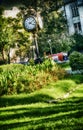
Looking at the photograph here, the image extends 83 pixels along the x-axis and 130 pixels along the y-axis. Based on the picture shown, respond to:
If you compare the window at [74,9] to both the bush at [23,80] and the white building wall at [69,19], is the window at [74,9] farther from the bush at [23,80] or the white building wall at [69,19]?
the bush at [23,80]

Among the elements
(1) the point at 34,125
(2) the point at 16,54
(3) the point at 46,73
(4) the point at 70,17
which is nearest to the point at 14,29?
(2) the point at 16,54

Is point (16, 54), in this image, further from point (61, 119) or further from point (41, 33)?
point (61, 119)

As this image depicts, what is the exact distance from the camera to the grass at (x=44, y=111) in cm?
982

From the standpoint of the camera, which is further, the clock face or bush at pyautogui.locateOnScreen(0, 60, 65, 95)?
the clock face

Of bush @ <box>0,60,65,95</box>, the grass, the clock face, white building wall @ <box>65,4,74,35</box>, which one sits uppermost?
white building wall @ <box>65,4,74,35</box>

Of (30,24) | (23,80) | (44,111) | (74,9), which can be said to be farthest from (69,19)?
(44,111)

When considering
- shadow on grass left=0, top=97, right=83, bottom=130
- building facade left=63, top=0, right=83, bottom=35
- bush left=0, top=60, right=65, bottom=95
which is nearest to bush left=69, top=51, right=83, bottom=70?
bush left=0, top=60, right=65, bottom=95

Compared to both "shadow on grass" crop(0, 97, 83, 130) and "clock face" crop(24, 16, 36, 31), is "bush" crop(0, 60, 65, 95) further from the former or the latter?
"clock face" crop(24, 16, 36, 31)

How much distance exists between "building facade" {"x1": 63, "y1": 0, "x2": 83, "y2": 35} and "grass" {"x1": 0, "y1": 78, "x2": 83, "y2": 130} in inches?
1364

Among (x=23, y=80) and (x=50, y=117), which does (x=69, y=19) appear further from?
(x=50, y=117)

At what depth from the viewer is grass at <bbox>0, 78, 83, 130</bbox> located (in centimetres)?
982

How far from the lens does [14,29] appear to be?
148ft

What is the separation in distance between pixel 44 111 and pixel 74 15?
42488 millimetres

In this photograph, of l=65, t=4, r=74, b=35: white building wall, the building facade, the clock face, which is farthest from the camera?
l=65, t=4, r=74, b=35: white building wall
